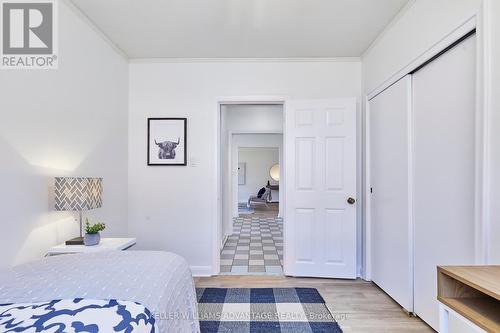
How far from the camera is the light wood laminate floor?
6.71 feet

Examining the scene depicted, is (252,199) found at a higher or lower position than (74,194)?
lower

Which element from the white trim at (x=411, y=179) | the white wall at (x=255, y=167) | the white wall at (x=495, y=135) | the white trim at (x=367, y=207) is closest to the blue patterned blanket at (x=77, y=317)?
the white wall at (x=495, y=135)

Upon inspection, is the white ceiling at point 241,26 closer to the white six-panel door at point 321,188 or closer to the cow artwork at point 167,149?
the white six-panel door at point 321,188

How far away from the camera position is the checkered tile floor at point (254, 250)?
3.32 meters

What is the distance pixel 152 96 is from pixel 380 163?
2669 mm

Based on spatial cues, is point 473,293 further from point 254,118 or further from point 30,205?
point 254,118

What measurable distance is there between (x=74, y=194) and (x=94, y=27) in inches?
64.0

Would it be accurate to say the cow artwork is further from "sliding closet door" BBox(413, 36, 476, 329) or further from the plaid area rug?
"sliding closet door" BBox(413, 36, 476, 329)

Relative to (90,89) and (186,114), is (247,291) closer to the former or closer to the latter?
(186,114)

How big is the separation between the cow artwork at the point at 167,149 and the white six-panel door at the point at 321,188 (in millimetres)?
1348

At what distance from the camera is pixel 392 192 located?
2.45 meters

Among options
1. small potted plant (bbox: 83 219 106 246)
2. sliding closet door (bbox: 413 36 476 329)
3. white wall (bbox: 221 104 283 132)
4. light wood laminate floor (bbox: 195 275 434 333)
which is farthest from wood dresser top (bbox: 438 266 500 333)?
white wall (bbox: 221 104 283 132)

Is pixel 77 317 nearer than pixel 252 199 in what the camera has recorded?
Yes

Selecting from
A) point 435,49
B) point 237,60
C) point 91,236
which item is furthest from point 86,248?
point 435,49
